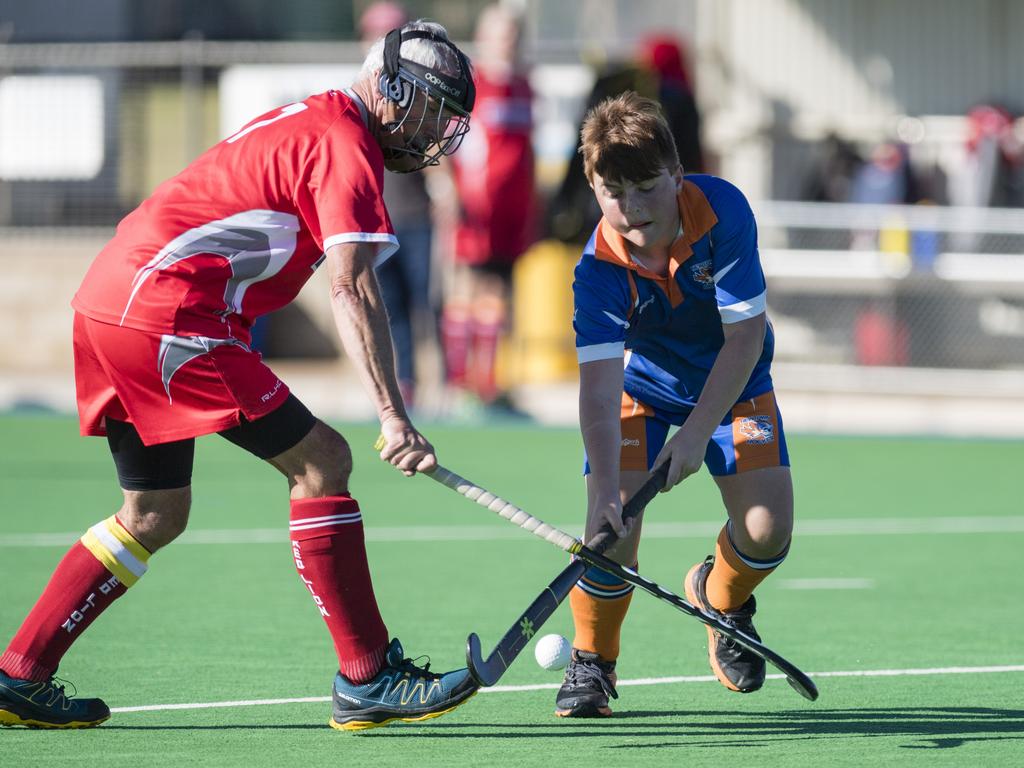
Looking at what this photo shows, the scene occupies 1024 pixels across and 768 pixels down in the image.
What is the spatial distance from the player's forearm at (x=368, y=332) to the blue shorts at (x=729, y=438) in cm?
91

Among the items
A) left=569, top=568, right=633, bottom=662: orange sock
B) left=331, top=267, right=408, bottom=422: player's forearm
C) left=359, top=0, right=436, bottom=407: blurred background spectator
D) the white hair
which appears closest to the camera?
left=331, top=267, right=408, bottom=422: player's forearm

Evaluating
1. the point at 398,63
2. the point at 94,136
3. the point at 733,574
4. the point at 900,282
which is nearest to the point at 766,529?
the point at 733,574

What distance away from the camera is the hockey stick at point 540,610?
409 cm

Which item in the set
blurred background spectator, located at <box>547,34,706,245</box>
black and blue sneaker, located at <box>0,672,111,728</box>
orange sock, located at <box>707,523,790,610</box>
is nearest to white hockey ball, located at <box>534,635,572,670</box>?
orange sock, located at <box>707,523,790,610</box>

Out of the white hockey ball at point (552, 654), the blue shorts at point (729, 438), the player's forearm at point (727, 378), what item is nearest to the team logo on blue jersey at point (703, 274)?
the player's forearm at point (727, 378)

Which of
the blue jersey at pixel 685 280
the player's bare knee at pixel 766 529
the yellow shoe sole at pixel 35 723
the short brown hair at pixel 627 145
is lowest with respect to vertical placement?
the yellow shoe sole at pixel 35 723

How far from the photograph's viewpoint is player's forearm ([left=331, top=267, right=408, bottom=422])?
153 inches

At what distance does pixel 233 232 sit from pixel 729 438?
1.46 metres

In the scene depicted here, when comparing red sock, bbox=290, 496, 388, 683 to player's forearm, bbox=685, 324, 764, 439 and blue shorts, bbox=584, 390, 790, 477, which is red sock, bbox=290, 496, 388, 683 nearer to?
blue shorts, bbox=584, 390, 790, 477

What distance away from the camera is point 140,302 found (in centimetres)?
410

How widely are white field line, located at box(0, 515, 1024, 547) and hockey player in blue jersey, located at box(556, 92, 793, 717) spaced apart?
262 cm

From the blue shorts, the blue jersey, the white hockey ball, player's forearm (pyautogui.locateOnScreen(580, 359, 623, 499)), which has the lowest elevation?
the white hockey ball

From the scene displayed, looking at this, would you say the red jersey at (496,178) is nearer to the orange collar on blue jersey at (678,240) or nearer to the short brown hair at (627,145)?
the orange collar on blue jersey at (678,240)

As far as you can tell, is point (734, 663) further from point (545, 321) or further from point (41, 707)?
point (545, 321)
